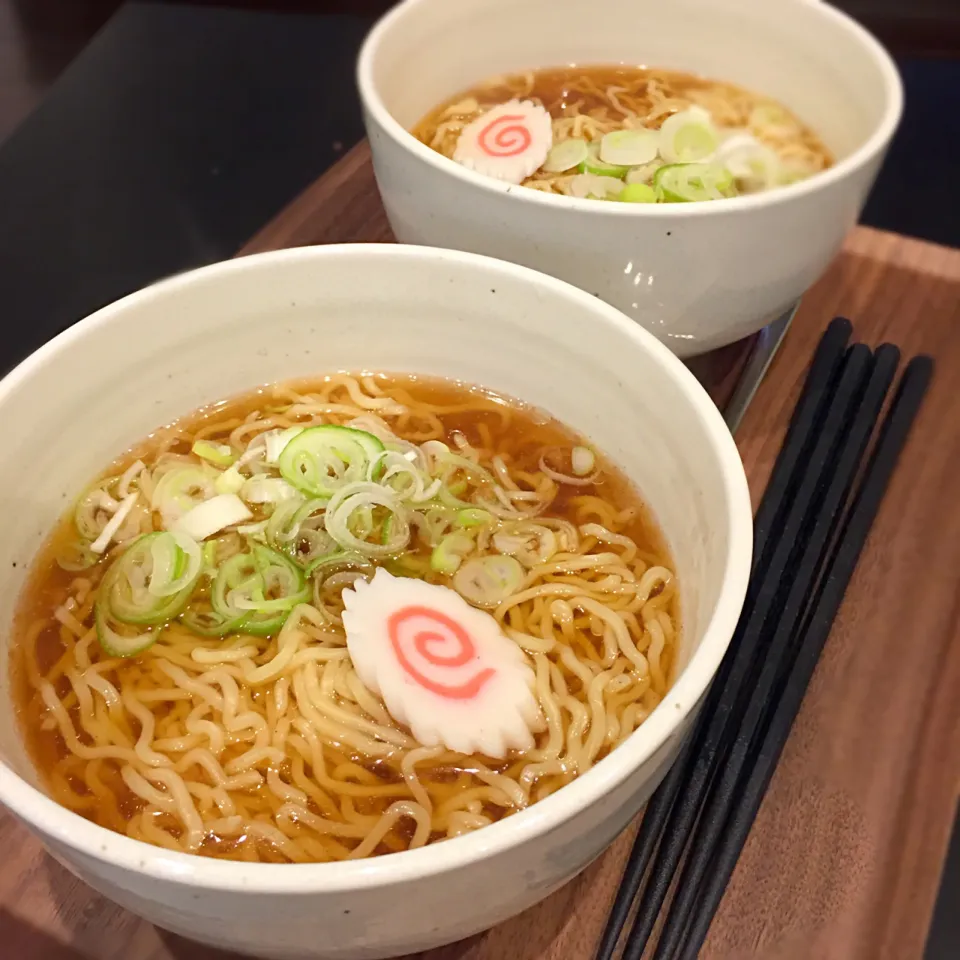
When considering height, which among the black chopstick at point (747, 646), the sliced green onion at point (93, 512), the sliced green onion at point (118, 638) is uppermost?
the sliced green onion at point (93, 512)

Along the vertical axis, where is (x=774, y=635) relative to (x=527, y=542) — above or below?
below

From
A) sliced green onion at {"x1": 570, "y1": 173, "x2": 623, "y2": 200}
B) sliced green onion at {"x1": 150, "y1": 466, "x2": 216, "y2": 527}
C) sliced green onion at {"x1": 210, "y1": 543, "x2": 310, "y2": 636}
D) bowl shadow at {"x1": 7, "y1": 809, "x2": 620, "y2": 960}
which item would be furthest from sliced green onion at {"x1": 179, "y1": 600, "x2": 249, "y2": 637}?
sliced green onion at {"x1": 570, "y1": 173, "x2": 623, "y2": 200}

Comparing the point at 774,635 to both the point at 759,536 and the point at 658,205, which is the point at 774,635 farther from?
the point at 658,205

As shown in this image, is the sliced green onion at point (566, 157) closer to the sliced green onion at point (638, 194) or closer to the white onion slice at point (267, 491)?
the sliced green onion at point (638, 194)

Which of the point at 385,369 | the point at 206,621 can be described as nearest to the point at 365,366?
the point at 385,369

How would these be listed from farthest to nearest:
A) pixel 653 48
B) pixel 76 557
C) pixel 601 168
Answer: pixel 653 48, pixel 601 168, pixel 76 557

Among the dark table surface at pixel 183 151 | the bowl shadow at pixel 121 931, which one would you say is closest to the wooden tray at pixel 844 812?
the bowl shadow at pixel 121 931
